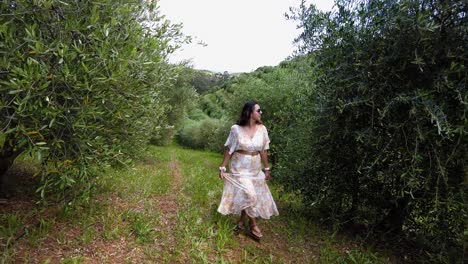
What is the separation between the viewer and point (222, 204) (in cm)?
600

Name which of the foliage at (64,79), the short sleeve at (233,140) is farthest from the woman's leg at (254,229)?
the foliage at (64,79)

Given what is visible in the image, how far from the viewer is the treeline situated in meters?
4.58

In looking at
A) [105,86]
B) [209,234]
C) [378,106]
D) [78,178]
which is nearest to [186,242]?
[209,234]

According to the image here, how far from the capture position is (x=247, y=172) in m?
6.00

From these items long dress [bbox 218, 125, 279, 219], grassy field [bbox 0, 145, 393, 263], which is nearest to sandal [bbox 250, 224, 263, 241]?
grassy field [bbox 0, 145, 393, 263]

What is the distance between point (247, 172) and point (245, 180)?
0.19 metres

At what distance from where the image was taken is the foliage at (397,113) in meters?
4.57

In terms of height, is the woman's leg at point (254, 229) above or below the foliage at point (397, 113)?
below

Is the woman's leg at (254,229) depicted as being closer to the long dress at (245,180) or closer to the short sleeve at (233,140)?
the long dress at (245,180)

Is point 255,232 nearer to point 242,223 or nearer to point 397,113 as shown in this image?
point 242,223

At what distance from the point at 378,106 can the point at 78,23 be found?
4738 millimetres

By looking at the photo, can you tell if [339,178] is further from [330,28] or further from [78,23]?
[78,23]

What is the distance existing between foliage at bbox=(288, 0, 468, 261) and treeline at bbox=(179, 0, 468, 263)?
17mm

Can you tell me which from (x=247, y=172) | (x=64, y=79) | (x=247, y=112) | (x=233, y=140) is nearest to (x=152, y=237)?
(x=247, y=172)
